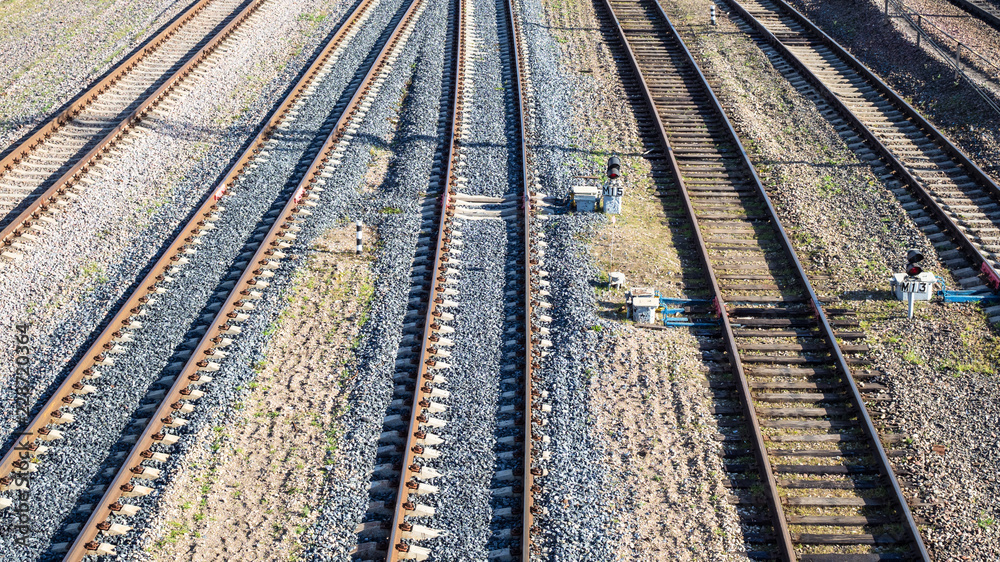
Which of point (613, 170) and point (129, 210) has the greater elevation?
point (613, 170)

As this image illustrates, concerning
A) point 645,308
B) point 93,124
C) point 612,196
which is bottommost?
point 645,308

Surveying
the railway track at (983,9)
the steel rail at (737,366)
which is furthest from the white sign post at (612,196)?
the railway track at (983,9)

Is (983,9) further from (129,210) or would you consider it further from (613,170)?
(129,210)

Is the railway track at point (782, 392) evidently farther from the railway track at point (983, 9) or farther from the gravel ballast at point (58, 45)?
the gravel ballast at point (58, 45)

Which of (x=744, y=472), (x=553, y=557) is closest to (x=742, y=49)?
(x=744, y=472)

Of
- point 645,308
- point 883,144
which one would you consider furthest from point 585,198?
point 883,144

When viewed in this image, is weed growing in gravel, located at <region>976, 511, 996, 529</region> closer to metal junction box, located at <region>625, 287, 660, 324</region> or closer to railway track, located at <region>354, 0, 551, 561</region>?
railway track, located at <region>354, 0, 551, 561</region>
